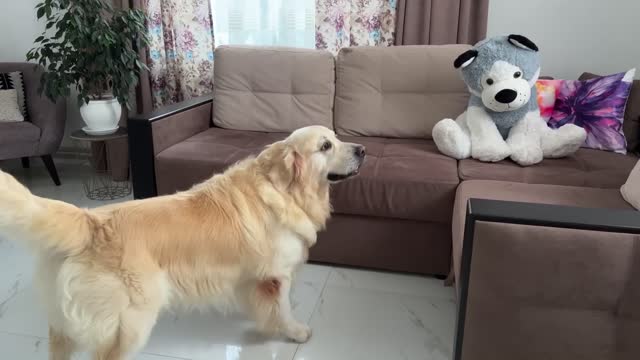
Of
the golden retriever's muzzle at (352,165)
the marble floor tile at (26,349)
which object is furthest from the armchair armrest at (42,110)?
the golden retriever's muzzle at (352,165)

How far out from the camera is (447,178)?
204 centimetres

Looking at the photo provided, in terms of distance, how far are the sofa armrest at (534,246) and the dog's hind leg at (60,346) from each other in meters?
1.10

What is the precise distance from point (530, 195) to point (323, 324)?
2.93 ft

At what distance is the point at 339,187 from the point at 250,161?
550mm

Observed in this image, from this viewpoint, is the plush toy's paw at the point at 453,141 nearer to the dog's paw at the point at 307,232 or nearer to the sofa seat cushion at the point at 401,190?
the sofa seat cushion at the point at 401,190

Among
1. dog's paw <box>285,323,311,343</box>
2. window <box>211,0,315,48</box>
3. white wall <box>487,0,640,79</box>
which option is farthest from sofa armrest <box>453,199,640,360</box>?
window <box>211,0,315,48</box>

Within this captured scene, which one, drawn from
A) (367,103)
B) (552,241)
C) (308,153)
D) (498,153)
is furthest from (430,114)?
(552,241)

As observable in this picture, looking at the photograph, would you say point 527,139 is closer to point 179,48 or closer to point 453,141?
point 453,141

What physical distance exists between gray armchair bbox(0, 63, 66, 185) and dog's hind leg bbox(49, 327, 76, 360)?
87.5 inches

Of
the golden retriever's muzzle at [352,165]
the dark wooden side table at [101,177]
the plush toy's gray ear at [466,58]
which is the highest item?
the plush toy's gray ear at [466,58]

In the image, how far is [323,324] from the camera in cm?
188

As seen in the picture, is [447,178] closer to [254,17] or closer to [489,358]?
[489,358]

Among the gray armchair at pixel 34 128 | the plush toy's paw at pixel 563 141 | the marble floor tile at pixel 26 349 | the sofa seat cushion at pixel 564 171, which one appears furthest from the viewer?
the gray armchair at pixel 34 128

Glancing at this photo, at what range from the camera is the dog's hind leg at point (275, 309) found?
1.66m
